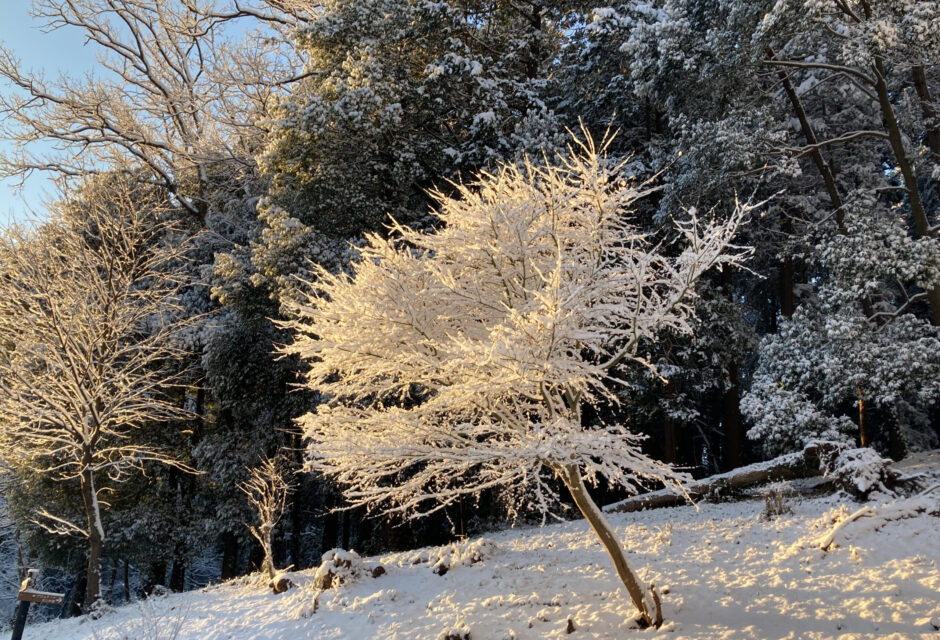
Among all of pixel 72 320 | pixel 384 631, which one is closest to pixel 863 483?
A: pixel 384 631

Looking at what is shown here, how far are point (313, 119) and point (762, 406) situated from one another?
1218 centimetres

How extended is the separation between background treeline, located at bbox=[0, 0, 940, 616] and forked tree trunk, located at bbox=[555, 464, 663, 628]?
363cm

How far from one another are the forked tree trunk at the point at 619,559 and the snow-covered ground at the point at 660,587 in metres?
0.19

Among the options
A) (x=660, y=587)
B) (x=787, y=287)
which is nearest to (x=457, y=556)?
(x=660, y=587)

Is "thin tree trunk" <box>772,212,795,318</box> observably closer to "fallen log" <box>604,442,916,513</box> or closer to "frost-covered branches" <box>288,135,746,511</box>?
"fallen log" <box>604,442,916,513</box>

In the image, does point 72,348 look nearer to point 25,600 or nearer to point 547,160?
point 25,600

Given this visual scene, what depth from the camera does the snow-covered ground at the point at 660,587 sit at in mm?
5344

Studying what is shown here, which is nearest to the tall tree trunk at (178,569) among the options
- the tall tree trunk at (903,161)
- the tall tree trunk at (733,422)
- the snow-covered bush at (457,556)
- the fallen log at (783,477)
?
the snow-covered bush at (457,556)

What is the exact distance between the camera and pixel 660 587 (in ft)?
21.2

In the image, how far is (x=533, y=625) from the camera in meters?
5.97

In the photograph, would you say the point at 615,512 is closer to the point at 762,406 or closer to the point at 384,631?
the point at 762,406

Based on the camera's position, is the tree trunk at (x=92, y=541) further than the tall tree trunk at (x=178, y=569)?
No

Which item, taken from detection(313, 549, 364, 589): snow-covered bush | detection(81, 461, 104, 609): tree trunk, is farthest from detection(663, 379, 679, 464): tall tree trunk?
detection(81, 461, 104, 609): tree trunk

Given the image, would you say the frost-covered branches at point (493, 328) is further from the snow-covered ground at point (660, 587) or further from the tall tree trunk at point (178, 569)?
the tall tree trunk at point (178, 569)
